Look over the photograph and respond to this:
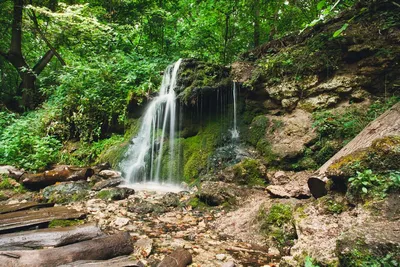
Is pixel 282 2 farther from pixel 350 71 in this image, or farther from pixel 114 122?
pixel 114 122

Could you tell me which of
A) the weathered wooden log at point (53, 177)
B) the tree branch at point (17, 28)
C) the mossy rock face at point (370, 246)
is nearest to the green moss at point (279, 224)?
the mossy rock face at point (370, 246)

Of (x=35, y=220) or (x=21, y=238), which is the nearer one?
(x=21, y=238)

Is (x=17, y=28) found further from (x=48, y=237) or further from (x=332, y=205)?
(x=332, y=205)

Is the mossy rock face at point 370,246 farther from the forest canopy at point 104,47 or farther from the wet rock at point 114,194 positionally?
the forest canopy at point 104,47

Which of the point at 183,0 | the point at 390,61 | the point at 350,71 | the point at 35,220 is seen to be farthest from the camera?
the point at 183,0

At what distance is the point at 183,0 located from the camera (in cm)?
1210

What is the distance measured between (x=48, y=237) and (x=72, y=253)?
0.64m

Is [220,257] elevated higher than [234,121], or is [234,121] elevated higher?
[234,121]

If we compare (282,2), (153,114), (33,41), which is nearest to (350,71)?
(282,2)

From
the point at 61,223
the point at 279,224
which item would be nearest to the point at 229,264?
the point at 279,224

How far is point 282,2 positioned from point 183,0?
5.56 meters

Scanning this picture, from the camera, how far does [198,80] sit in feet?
23.1

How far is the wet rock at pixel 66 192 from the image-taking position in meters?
4.85

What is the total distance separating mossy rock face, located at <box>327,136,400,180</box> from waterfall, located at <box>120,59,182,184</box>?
462 centimetres
